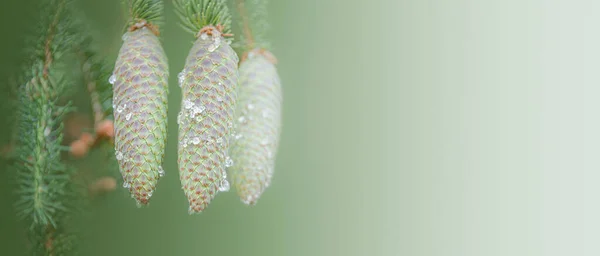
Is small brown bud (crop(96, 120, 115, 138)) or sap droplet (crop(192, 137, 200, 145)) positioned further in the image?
small brown bud (crop(96, 120, 115, 138))

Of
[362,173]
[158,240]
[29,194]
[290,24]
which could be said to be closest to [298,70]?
[290,24]

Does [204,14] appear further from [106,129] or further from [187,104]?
[106,129]

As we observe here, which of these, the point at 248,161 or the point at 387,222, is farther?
the point at 387,222

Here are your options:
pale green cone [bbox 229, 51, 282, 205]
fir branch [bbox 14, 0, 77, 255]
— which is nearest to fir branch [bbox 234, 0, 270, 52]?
pale green cone [bbox 229, 51, 282, 205]

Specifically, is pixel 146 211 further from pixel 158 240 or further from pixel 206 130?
pixel 206 130

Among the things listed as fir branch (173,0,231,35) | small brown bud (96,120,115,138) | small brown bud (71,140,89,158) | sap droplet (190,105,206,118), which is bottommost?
small brown bud (71,140,89,158)

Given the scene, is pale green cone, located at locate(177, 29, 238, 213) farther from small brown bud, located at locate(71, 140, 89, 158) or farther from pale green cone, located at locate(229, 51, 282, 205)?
small brown bud, located at locate(71, 140, 89, 158)

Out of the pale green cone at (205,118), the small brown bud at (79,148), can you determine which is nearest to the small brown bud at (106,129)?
the small brown bud at (79,148)

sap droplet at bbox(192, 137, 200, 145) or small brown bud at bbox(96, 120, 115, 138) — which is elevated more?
small brown bud at bbox(96, 120, 115, 138)

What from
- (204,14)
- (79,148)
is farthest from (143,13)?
(79,148)
